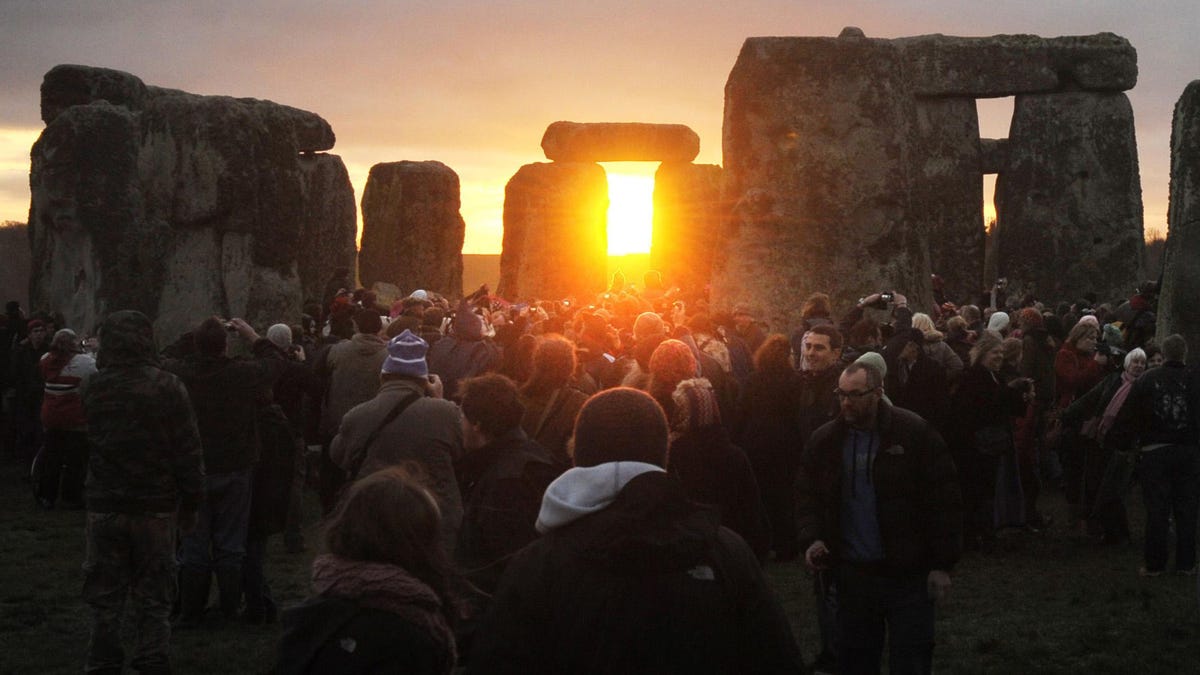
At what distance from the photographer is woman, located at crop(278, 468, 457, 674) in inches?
141

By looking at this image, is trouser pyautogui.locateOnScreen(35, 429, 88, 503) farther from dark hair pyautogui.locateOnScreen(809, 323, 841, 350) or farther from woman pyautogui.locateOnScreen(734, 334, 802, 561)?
dark hair pyautogui.locateOnScreen(809, 323, 841, 350)

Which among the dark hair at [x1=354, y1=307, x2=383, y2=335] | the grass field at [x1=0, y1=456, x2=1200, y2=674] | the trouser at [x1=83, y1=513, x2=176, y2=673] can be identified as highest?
the dark hair at [x1=354, y1=307, x2=383, y2=335]

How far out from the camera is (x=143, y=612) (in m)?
7.12

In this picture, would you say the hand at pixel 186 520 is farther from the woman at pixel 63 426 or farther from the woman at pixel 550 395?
the woman at pixel 63 426

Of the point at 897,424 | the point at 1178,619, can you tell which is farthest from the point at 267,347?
the point at 1178,619

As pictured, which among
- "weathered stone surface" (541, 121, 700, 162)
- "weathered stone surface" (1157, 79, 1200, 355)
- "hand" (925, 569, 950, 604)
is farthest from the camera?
"weathered stone surface" (541, 121, 700, 162)

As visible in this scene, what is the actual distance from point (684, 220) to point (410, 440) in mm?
29098

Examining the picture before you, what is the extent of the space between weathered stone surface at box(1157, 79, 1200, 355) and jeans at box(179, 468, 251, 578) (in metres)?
6.85

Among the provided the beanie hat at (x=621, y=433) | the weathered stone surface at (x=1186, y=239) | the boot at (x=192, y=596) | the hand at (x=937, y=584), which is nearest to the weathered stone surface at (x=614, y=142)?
the weathered stone surface at (x=1186, y=239)

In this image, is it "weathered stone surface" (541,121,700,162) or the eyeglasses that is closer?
the eyeglasses

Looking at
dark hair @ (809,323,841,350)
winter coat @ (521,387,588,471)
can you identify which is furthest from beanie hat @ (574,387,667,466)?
dark hair @ (809,323,841,350)

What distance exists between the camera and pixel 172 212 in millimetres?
15109

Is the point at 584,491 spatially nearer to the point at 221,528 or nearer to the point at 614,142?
the point at 221,528

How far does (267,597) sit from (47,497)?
17.7 feet
